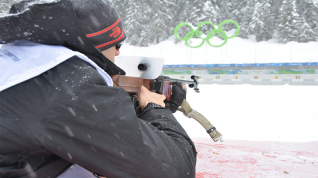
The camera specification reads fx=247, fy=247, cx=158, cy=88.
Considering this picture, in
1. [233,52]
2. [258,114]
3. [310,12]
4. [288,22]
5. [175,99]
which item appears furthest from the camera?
[310,12]

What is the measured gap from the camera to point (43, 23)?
769 mm

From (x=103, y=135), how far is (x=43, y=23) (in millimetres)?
394

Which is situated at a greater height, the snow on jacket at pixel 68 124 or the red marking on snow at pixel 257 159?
the snow on jacket at pixel 68 124

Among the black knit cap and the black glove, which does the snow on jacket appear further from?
the black glove

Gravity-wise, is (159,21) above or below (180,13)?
below

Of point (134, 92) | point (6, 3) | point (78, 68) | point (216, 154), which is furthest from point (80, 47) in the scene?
point (6, 3)

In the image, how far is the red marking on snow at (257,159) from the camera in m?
2.66

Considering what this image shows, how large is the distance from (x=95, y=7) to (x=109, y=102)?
39 cm

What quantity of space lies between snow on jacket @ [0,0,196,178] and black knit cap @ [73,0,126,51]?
93mm

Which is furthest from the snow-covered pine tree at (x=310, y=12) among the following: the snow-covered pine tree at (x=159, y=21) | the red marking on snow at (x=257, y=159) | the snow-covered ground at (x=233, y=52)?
the red marking on snow at (x=257, y=159)

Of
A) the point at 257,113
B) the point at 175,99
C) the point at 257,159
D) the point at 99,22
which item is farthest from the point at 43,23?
the point at 257,113

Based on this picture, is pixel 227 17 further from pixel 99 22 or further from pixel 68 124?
pixel 68 124

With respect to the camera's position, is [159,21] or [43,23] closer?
[43,23]

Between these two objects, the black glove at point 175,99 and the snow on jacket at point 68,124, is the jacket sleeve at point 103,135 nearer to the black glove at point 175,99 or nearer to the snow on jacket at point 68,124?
the snow on jacket at point 68,124
